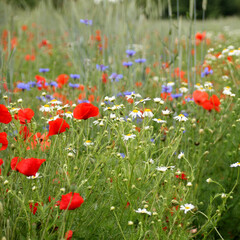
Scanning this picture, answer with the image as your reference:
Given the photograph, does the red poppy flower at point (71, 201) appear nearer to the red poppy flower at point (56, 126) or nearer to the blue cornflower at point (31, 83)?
the red poppy flower at point (56, 126)

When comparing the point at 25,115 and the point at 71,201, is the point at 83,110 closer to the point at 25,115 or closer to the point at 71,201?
the point at 25,115

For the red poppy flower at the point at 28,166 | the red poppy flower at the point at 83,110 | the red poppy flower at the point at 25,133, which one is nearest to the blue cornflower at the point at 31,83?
the red poppy flower at the point at 25,133

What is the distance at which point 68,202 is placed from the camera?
0.98 m

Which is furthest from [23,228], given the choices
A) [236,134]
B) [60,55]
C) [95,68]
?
[60,55]

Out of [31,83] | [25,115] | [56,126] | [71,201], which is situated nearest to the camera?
[71,201]

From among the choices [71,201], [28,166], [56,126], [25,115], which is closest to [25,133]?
[25,115]

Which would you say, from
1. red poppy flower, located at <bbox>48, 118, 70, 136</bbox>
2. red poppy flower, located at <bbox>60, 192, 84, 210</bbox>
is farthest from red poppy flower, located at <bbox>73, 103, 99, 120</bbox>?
red poppy flower, located at <bbox>60, 192, 84, 210</bbox>

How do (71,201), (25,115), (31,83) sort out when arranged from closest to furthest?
(71,201) < (25,115) < (31,83)

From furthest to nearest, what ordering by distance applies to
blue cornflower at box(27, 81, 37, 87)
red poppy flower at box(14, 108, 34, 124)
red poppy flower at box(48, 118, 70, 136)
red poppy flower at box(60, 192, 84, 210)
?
blue cornflower at box(27, 81, 37, 87)
red poppy flower at box(14, 108, 34, 124)
red poppy flower at box(48, 118, 70, 136)
red poppy flower at box(60, 192, 84, 210)

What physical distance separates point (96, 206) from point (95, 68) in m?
1.57

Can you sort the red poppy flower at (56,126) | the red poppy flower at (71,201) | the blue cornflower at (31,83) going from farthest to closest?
the blue cornflower at (31,83)
the red poppy flower at (56,126)
the red poppy flower at (71,201)

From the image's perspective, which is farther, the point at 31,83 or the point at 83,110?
the point at 31,83

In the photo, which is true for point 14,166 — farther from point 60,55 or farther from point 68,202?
point 60,55

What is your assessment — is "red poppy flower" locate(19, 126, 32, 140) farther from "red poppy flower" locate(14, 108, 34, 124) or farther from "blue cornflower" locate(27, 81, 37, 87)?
"blue cornflower" locate(27, 81, 37, 87)
